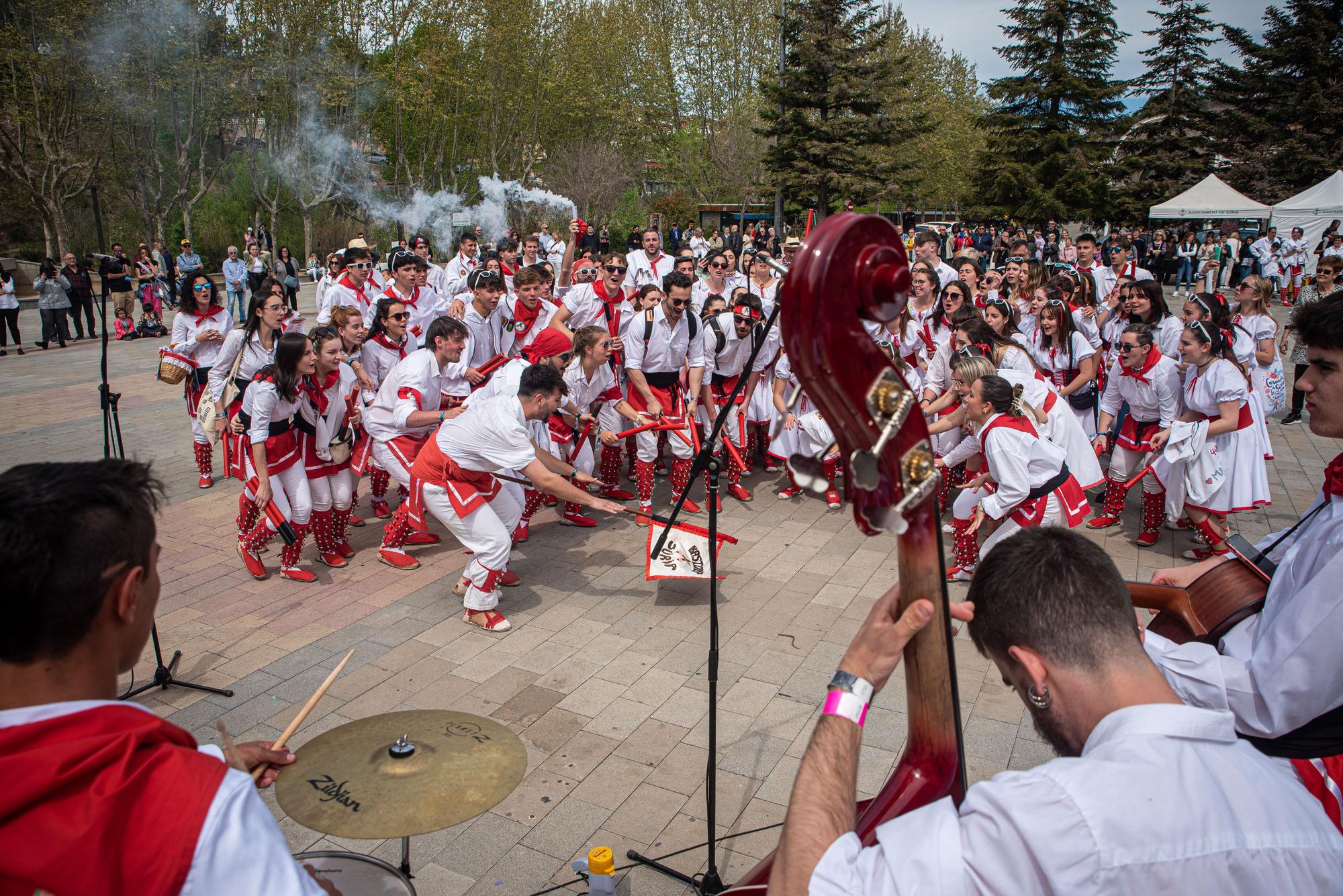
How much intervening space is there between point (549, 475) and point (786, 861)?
161 inches

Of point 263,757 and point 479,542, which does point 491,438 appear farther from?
point 263,757

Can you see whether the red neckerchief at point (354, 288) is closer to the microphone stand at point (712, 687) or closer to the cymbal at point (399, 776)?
the microphone stand at point (712, 687)

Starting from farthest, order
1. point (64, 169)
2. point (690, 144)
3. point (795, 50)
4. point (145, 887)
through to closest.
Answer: point (690, 144)
point (795, 50)
point (64, 169)
point (145, 887)

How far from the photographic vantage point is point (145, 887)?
1.26 meters

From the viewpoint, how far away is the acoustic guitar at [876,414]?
59.4 inches

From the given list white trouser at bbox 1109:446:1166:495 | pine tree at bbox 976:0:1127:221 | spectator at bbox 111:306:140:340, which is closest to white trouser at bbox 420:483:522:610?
white trouser at bbox 1109:446:1166:495

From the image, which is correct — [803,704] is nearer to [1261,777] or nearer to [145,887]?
[1261,777]

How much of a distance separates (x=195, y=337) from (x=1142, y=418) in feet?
28.6

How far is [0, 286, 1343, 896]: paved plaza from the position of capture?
367 cm

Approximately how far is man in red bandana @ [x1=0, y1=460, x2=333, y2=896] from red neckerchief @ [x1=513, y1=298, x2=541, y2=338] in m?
7.46

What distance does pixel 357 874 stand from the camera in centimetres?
239

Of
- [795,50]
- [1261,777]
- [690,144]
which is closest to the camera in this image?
[1261,777]

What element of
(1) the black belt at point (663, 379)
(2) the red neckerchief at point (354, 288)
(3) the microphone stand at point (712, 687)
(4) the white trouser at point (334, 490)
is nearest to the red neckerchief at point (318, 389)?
(4) the white trouser at point (334, 490)

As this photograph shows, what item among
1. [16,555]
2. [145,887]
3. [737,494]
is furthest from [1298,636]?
[737,494]
